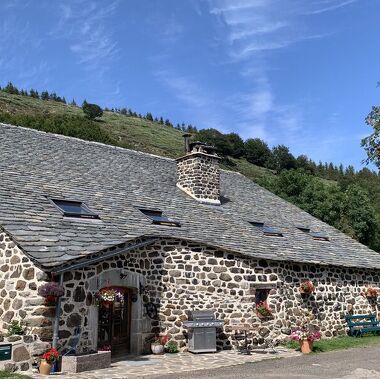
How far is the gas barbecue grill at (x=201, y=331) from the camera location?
12.2 meters

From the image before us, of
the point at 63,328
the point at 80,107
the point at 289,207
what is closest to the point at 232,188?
the point at 289,207

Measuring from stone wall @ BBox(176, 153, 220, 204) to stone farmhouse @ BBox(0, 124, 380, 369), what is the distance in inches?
1.8

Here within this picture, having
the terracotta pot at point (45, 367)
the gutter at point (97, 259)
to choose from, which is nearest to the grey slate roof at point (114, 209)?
the gutter at point (97, 259)

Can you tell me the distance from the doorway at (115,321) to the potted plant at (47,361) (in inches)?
83.2

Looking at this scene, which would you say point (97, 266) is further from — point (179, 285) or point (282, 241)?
point (282, 241)

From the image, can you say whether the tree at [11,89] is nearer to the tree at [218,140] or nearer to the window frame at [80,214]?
the tree at [218,140]

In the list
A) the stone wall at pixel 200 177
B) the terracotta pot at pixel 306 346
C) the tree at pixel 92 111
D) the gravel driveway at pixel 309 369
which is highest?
the tree at pixel 92 111

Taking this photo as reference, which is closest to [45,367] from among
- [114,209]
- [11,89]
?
[114,209]

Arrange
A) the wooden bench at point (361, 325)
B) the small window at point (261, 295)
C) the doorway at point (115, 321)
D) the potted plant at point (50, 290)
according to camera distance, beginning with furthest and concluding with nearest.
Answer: the wooden bench at point (361, 325) < the small window at point (261, 295) < the doorway at point (115, 321) < the potted plant at point (50, 290)

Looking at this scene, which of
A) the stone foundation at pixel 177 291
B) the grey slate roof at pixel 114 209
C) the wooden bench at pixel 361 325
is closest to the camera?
the stone foundation at pixel 177 291

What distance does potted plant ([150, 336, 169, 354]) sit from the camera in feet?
38.7

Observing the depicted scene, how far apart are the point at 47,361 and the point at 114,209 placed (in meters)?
5.86

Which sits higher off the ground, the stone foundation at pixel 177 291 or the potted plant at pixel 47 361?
the stone foundation at pixel 177 291

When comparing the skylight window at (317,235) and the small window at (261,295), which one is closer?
the small window at (261,295)
